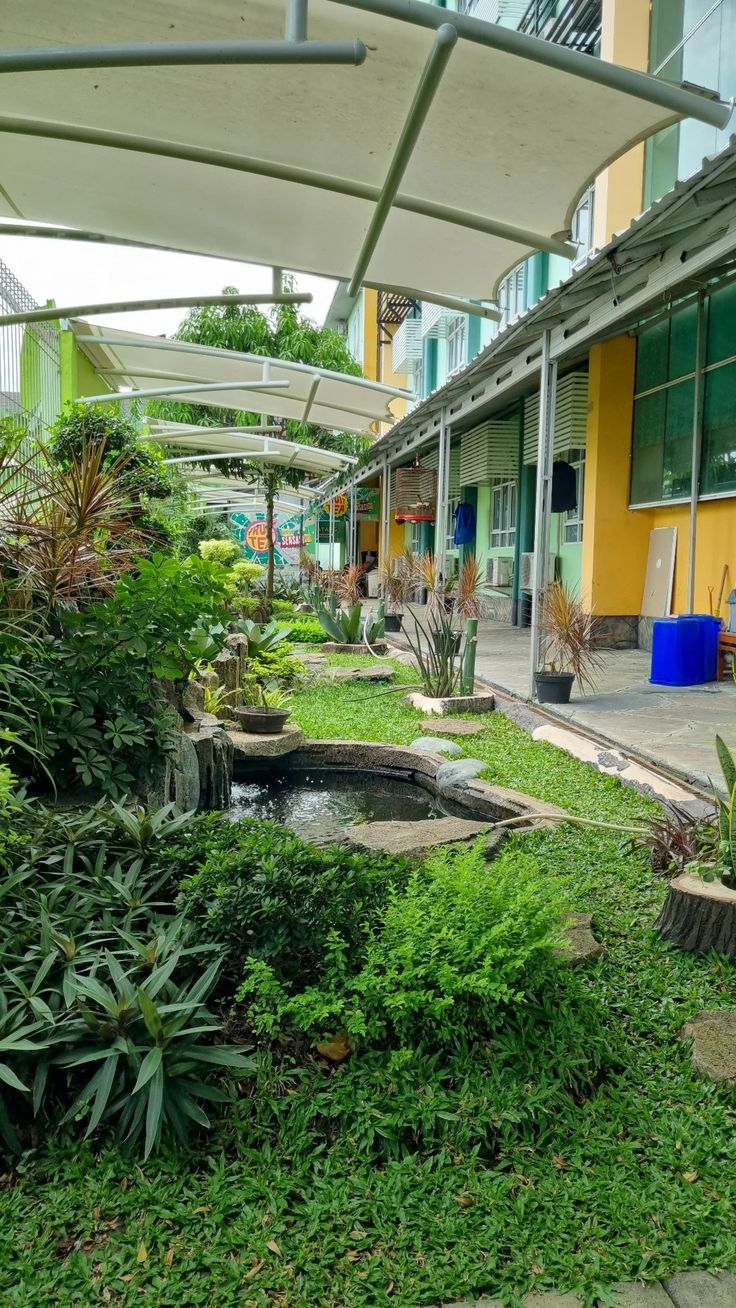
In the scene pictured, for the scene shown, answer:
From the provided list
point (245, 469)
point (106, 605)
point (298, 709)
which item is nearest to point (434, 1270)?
point (106, 605)

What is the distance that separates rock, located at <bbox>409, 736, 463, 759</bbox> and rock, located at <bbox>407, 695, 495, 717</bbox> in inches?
52.5

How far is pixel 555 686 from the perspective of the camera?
759 centimetres

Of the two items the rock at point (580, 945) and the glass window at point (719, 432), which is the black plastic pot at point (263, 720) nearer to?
the rock at point (580, 945)

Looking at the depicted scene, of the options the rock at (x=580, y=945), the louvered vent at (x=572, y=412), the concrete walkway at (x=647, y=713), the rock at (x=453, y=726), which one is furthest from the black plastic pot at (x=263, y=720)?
the louvered vent at (x=572, y=412)

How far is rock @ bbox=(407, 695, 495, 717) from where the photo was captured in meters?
7.70

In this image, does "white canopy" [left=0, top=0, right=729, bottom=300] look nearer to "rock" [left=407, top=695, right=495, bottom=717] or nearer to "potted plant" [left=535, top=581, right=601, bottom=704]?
"potted plant" [left=535, top=581, right=601, bottom=704]

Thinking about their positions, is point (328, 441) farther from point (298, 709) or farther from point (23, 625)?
point (23, 625)

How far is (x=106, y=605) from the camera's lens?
4094 mm

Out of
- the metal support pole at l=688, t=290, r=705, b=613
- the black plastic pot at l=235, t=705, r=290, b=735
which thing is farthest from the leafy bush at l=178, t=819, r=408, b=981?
the metal support pole at l=688, t=290, r=705, b=613

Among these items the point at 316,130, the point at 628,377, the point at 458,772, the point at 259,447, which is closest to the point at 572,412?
the point at 628,377

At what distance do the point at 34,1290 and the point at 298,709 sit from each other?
6.24 metres

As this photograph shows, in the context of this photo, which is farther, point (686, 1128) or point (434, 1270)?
point (686, 1128)

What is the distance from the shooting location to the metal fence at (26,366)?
Result: 22.2 ft

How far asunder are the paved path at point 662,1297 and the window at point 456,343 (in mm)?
18300
